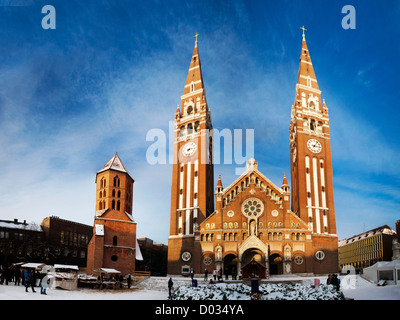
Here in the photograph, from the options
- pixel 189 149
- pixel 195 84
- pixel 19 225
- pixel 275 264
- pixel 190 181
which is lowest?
pixel 275 264

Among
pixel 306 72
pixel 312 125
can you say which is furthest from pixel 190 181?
pixel 306 72

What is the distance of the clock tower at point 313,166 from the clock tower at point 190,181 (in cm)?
1465

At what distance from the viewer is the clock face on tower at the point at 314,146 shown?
224 ft

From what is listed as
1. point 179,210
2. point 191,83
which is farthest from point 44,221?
point 191,83

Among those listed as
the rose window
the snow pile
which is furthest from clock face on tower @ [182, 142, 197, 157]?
the snow pile

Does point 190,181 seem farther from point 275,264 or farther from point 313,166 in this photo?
point 313,166

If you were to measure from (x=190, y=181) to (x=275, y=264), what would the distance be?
18.5 m

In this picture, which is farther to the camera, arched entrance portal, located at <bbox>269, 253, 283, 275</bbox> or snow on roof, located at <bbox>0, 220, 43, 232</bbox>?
snow on roof, located at <bbox>0, 220, 43, 232</bbox>

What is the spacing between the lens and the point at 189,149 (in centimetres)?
7006

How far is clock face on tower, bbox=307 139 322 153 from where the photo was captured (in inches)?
2689

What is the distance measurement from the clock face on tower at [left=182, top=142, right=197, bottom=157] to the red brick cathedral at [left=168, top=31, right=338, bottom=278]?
0.18 metres

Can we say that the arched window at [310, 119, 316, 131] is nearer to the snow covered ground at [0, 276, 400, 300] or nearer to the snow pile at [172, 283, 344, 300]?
the snow covered ground at [0, 276, 400, 300]

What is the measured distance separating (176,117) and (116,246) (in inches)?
1084

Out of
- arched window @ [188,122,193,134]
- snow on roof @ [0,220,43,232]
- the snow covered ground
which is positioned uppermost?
arched window @ [188,122,193,134]
